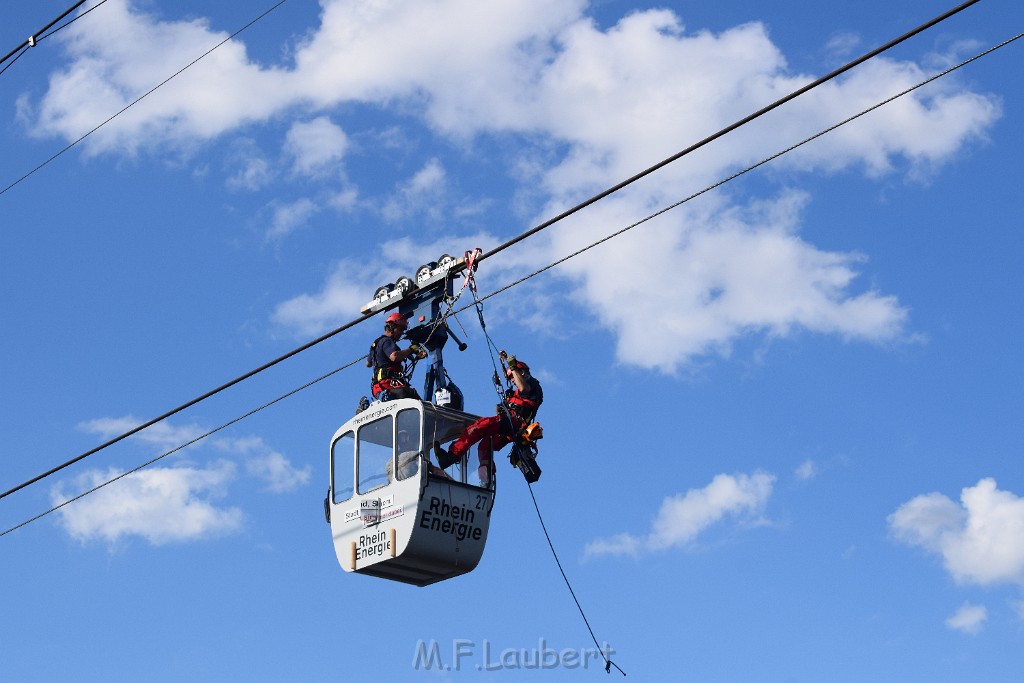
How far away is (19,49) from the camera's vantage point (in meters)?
21.7

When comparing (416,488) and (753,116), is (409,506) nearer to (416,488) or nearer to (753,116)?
(416,488)

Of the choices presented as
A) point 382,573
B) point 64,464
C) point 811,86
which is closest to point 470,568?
point 382,573

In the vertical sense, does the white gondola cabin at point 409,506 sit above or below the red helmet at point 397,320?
below

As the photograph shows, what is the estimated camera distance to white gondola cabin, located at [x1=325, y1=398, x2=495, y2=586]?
1914 cm

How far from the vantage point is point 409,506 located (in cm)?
1911

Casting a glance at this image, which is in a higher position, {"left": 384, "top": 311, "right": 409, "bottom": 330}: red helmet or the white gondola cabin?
{"left": 384, "top": 311, "right": 409, "bottom": 330}: red helmet

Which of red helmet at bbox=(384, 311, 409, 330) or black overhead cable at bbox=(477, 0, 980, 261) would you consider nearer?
black overhead cable at bbox=(477, 0, 980, 261)

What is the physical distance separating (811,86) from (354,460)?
8.43m

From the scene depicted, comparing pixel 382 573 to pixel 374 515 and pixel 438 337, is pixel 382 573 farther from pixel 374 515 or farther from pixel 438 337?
pixel 438 337

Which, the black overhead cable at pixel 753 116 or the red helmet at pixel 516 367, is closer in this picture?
the black overhead cable at pixel 753 116

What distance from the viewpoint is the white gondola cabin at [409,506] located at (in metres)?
19.1

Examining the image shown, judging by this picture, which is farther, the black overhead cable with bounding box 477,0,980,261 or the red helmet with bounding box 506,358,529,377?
the red helmet with bounding box 506,358,529,377

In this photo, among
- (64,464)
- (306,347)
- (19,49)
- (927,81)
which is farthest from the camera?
(19,49)

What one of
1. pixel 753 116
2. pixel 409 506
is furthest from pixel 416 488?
pixel 753 116
